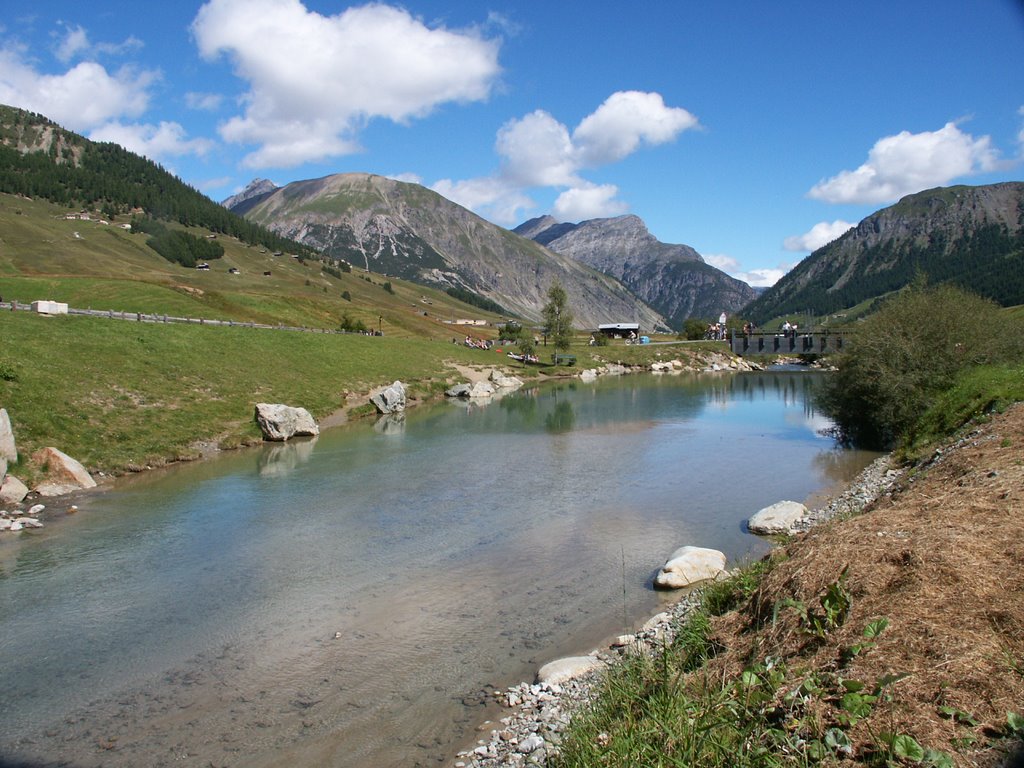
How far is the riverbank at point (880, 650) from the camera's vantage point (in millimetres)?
7414

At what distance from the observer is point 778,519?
77.5 feet

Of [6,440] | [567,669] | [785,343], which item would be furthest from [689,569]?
[785,343]

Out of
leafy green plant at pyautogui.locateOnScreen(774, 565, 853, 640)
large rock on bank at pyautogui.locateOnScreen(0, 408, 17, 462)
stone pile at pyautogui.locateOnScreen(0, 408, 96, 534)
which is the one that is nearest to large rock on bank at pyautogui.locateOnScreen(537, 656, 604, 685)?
leafy green plant at pyautogui.locateOnScreen(774, 565, 853, 640)

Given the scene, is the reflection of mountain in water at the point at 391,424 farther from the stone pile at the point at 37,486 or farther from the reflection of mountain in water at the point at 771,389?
the reflection of mountain in water at the point at 771,389

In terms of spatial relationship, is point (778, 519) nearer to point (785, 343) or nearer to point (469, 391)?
point (469, 391)

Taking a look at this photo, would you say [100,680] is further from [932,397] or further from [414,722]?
[932,397]

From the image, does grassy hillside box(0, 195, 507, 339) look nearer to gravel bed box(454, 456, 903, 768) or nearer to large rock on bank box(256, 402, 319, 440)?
large rock on bank box(256, 402, 319, 440)

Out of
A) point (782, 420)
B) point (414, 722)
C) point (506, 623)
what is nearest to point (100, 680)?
point (414, 722)

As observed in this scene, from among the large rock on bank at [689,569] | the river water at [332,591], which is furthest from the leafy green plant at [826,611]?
the large rock on bank at [689,569]

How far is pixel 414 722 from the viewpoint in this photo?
12.3m

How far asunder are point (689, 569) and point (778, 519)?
655cm

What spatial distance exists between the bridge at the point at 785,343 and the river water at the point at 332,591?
11705cm

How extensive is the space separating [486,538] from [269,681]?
10852 mm

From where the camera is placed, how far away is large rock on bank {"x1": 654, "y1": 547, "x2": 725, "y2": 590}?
18.6m
